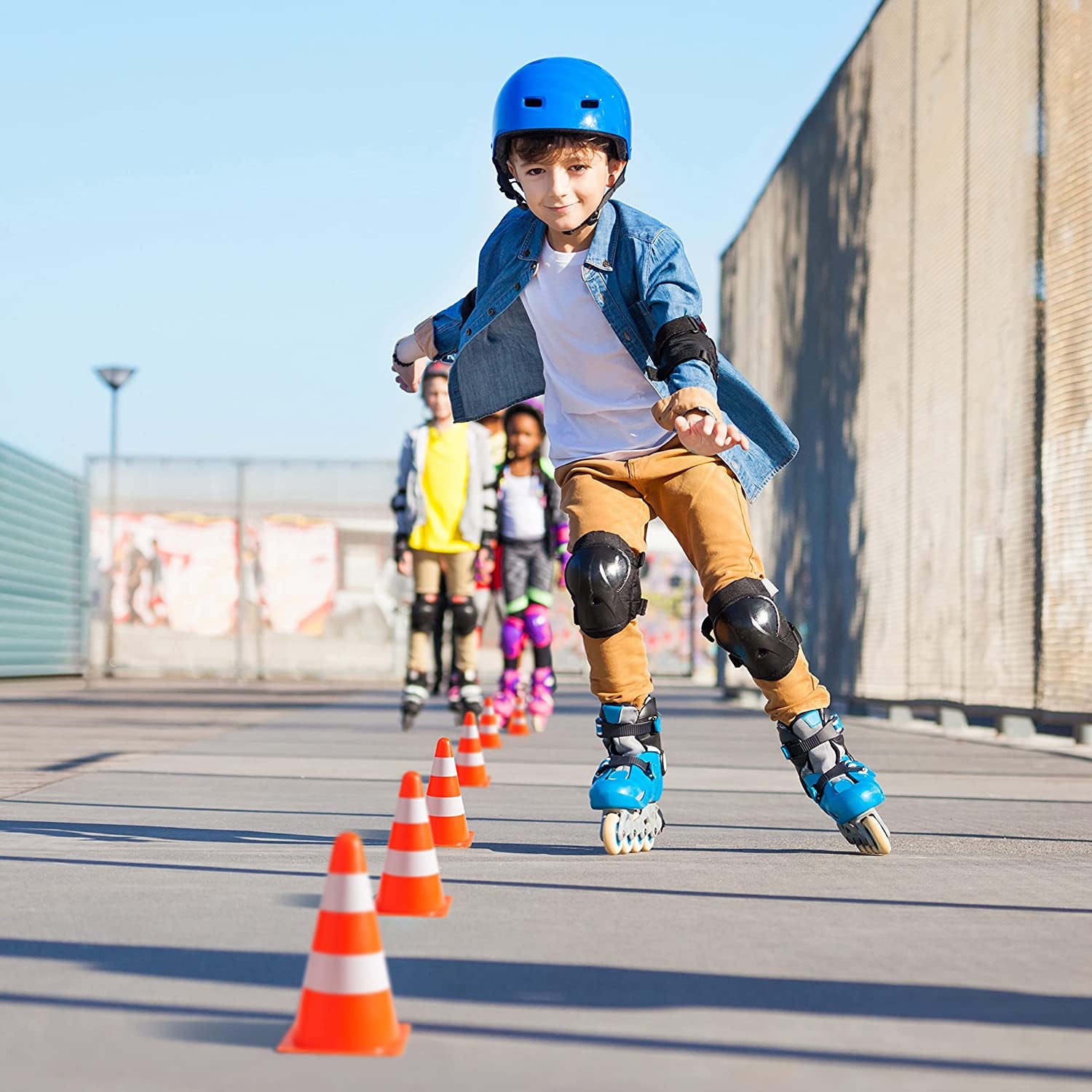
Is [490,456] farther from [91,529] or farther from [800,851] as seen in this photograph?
[91,529]

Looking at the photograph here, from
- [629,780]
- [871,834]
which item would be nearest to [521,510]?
[629,780]

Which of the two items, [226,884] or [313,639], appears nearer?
[226,884]

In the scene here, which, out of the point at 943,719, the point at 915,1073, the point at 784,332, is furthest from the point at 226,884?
the point at 784,332

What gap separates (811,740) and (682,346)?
987 millimetres

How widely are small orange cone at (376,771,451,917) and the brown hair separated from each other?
175cm

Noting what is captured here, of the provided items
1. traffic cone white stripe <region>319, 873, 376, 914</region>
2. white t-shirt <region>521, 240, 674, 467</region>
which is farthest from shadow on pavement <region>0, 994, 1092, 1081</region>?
white t-shirt <region>521, 240, 674, 467</region>

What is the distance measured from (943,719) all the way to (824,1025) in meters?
8.91

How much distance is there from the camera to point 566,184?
4270 millimetres

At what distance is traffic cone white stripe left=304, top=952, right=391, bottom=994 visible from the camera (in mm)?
2232

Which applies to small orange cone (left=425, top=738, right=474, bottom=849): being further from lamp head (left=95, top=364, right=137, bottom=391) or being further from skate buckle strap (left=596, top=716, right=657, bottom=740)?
lamp head (left=95, top=364, right=137, bottom=391)

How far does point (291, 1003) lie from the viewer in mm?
2447

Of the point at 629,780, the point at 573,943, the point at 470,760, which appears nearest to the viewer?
the point at 573,943

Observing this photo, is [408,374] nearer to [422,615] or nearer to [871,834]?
[871,834]

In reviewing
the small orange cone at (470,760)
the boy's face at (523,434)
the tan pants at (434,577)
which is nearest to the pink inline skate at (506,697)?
the tan pants at (434,577)
